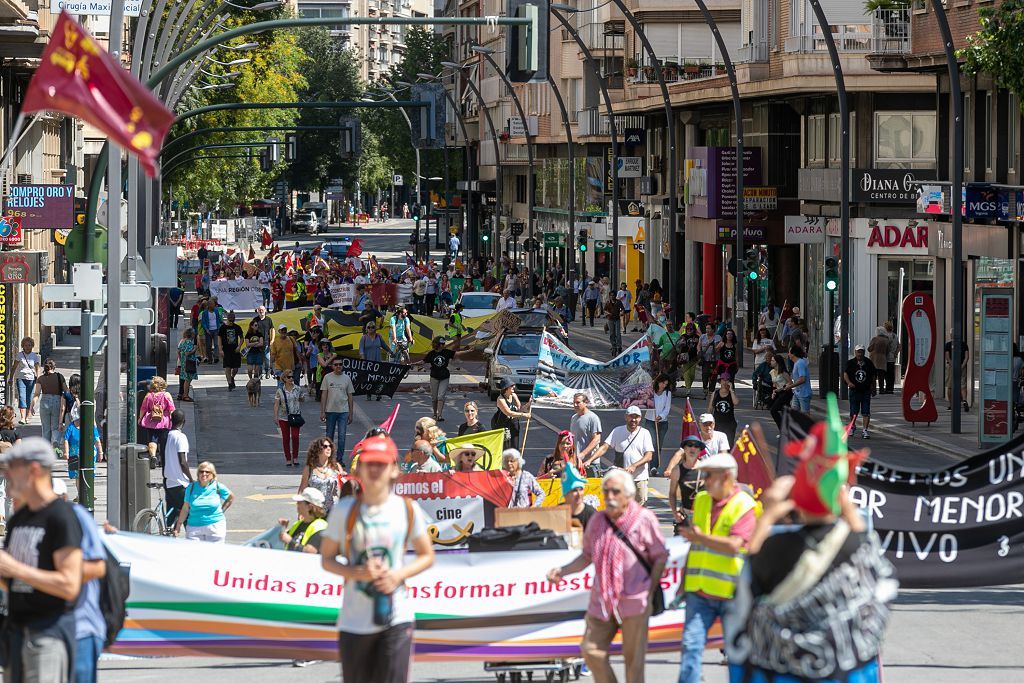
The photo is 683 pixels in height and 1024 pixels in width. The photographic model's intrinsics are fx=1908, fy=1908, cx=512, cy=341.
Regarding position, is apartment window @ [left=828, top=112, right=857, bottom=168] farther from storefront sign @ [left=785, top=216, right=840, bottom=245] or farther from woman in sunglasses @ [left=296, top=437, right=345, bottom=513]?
woman in sunglasses @ [left=296, top=437, right=345, bottom=513]

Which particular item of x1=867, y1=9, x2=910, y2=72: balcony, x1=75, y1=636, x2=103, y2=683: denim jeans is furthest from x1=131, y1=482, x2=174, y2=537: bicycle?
x1=867, y1=9, x2=910, y2=72: balcony

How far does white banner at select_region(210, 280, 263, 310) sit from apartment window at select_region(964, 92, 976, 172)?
23.5 metres

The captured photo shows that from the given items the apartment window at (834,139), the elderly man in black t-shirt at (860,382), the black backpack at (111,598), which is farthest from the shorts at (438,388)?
the black backpack at (111,598)

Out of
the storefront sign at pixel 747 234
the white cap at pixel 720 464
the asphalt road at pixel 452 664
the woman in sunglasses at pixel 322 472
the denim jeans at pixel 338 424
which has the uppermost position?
the storefront sign at pixel 747 234

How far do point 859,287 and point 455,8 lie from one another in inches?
3443

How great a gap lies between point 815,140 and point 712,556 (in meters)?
38.4

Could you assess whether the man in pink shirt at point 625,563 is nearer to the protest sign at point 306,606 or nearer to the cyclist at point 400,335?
the protest sign at point 306,606

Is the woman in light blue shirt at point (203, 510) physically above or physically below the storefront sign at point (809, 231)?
below

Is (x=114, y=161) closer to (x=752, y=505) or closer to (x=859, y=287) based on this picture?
(x=752, y=505)

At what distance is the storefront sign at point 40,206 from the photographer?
33281mm

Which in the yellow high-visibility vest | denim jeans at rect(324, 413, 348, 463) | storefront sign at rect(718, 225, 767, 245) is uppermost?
storefront sign at rect(718, 225, 767, 245)

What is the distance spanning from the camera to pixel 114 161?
787 inches

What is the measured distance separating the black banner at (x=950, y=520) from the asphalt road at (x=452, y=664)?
598mm

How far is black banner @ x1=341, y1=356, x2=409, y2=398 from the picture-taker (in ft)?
116
